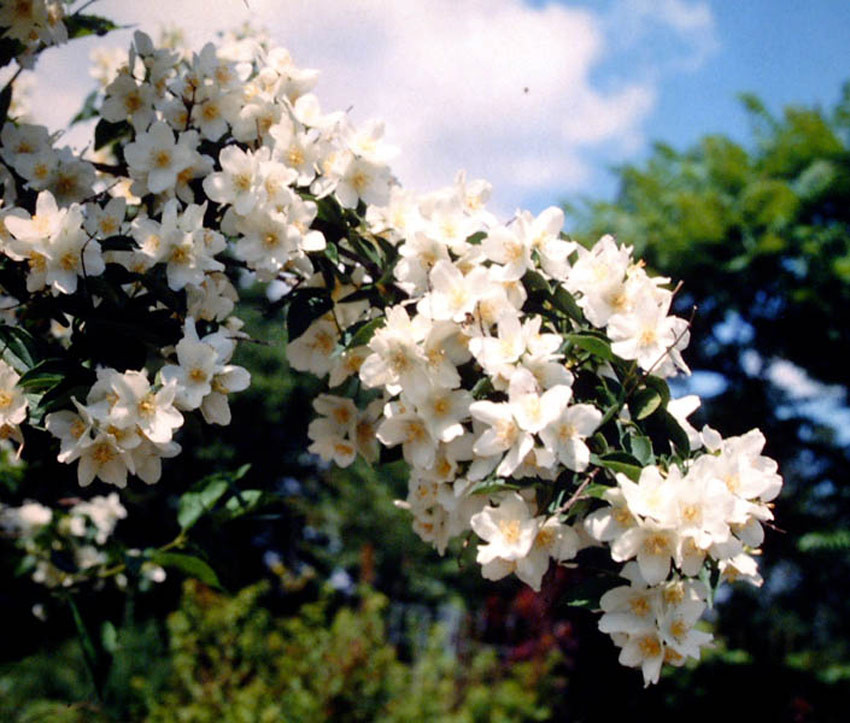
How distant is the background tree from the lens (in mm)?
5262

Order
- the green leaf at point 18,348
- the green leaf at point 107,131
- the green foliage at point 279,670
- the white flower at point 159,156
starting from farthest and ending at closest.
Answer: the green foliage at point 279,670, the green leaf at point 107,131, the white flower at point 159,156, the green leaf at point 18,348

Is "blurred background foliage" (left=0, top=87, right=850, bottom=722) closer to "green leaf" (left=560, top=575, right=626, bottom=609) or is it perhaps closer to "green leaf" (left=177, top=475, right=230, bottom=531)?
"green leaf" (left=177, top=475, right=230, bottom=531)

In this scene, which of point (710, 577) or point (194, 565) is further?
point (194, 565)

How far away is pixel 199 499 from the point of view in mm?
1534

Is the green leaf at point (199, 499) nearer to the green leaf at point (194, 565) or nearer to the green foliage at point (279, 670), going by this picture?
the green leaf at point (194, 565)

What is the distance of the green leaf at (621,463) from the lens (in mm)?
923

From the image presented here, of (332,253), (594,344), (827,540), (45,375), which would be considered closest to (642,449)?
(594,344)

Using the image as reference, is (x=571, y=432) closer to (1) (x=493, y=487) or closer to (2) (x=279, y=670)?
(1) (x=493, y=487)

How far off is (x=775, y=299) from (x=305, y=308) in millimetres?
5320

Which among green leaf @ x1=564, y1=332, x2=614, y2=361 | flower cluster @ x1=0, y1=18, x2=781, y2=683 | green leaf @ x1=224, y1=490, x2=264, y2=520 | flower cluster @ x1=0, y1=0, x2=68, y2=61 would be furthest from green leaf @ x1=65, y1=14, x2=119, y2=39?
green leaf @ x1=564, y1=332, x2=614, y2=361

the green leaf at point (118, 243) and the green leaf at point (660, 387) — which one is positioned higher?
the green leaf at point (118, 243)

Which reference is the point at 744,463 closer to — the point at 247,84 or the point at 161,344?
the point at 161,344

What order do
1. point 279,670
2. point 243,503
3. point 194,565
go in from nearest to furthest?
point 194,565, point 243,503, point 279,670

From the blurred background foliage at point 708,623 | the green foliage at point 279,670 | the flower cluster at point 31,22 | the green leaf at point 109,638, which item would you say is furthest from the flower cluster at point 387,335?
the green foliage at point 279,670
